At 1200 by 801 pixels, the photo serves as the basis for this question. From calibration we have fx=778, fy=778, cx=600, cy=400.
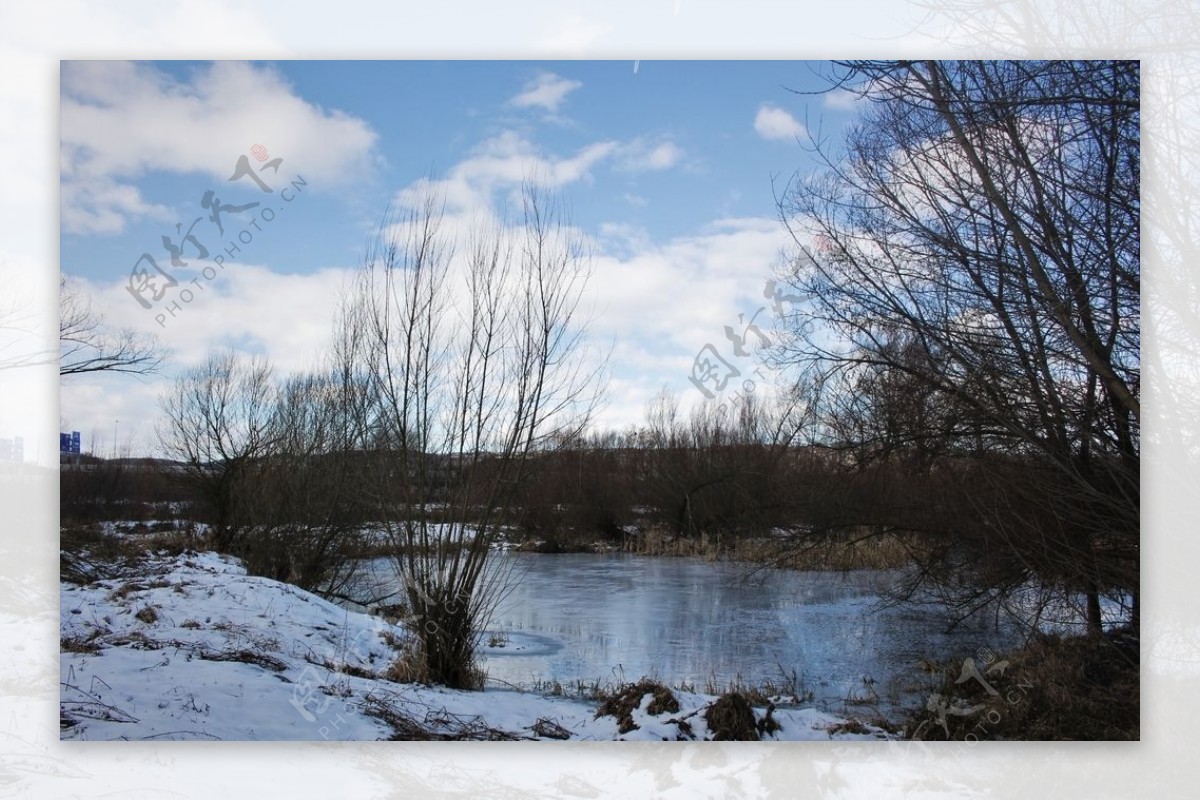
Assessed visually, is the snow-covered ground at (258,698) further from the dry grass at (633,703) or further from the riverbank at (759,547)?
the riverbank at (759,547)

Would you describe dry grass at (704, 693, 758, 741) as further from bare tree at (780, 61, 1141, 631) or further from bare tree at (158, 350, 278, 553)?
bare tree at (158, 350, 278, 553)

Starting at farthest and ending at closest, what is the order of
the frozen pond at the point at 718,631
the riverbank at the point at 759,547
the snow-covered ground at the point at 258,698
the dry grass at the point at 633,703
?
1. the riverbank at the point at 759,547
2. the frozen pond at the point at 718,631
3. the dry grass at the point at 633,703
4. the snow-covered ground at the point at 258,698

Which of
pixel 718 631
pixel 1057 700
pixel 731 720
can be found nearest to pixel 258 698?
→ pixel 731 720

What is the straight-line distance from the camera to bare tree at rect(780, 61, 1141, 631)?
3.23 m

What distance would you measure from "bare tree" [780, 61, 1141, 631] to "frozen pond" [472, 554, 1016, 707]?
64cm

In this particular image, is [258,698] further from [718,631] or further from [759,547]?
[759,547]

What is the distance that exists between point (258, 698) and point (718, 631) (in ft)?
7.63

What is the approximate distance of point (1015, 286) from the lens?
3.38 m

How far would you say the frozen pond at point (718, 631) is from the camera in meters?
3.67

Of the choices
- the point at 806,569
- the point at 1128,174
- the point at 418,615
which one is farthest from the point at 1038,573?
the point at 418,615

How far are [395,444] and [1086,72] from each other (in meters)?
3.60

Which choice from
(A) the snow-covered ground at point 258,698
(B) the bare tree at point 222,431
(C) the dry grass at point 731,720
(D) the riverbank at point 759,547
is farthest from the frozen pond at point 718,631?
Answer: (B) the bare tree at point 222,431

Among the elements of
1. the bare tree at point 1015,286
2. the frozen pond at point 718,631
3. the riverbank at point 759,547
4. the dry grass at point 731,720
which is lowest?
the dry grass at point 731,720

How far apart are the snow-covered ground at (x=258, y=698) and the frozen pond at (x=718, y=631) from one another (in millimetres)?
329
